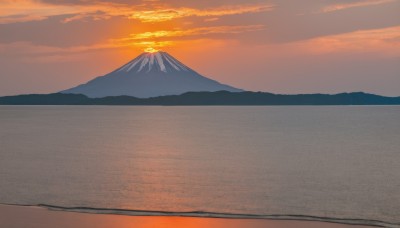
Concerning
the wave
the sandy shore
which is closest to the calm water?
the wave

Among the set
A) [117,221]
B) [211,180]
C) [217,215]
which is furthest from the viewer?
[211,180]

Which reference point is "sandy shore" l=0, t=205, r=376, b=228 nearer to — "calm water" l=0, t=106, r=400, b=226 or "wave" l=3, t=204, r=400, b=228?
"wave" l=3, t=204, r=400, b=228

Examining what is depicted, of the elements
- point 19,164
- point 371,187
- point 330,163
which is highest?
point 330,163

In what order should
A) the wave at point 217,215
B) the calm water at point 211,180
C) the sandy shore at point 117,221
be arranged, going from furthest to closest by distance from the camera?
the calm water at point 211,180 < the wave at point 217,215 < the sandy shore at point 117,221

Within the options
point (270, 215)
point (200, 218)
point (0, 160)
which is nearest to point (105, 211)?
point (200, 218)

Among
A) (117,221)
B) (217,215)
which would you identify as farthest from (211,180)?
(117,221)

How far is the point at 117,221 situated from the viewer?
44.8 ft

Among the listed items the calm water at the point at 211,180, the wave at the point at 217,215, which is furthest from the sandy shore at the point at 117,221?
the calm water at the point at 211,180

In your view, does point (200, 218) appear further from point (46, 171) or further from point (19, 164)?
point (19, 164)

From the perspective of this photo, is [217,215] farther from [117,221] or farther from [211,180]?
[211,180]

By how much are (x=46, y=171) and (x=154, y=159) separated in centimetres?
639

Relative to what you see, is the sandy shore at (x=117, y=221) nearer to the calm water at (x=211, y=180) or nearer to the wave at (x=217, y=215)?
the wave at (x=217, y=215)

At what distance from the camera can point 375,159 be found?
1171 inches

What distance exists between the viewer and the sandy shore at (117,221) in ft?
43.0
